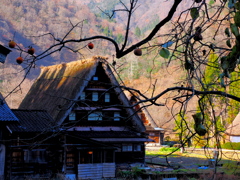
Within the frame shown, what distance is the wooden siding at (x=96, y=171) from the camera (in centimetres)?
1883

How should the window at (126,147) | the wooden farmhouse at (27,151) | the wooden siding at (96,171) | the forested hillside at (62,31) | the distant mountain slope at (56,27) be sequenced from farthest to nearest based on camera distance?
the distant mountain slope at (56,27), the forested hillside at (62,31), the window at (126,147), the wooden siding at (96,171), the wooden farmhouse at (27,151)

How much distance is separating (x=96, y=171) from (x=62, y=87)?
624cm

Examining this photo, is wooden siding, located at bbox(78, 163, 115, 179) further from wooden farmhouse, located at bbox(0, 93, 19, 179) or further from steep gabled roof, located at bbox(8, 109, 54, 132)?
wooden farmhouse, located at bbox(0, 93, 19, 179)

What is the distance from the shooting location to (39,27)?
413 feet

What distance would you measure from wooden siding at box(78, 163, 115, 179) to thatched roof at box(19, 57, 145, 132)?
2777mm

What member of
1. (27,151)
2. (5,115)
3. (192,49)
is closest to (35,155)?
(27,151)

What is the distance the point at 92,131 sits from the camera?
2075 cm

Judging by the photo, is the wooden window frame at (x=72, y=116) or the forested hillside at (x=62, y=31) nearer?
the wooden window frame at (x=72, y=116)

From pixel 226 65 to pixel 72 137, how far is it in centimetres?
1673

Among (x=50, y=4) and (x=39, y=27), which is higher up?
(x=50, y=4)

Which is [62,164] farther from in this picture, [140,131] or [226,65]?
[226,65]

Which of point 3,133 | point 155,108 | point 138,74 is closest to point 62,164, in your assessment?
point 3,133

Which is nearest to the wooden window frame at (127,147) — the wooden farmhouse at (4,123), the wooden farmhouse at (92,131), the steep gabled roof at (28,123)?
the wooden farmhouse at (92,131)

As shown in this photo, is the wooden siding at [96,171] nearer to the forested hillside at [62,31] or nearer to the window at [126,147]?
the window at [126,147]
